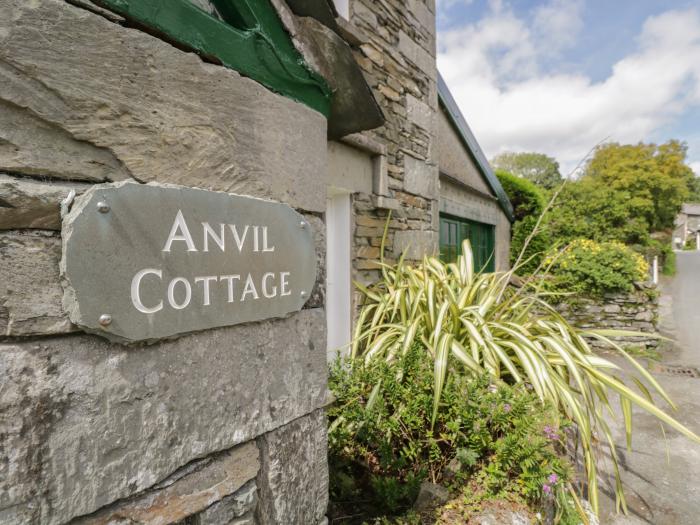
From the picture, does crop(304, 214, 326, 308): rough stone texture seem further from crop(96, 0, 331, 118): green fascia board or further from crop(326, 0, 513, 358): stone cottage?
crop(326, 0, 513, 358): stone cottage

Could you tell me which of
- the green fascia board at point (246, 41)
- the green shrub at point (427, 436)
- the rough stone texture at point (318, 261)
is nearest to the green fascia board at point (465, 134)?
the green shrub at point (427, 436)

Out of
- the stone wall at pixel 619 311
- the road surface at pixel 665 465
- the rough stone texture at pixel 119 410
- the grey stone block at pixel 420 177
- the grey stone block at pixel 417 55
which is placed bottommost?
the road surface at pixel 665 465

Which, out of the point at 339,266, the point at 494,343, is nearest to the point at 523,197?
the point at 339,266

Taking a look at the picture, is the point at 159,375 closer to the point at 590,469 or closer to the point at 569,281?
the point at 590,469

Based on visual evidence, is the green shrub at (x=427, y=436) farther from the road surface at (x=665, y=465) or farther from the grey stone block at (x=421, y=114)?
the grey stone block at (x=421, y=114)

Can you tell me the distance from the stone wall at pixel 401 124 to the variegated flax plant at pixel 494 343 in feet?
1.13

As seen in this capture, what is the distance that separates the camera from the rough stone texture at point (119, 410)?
66cm

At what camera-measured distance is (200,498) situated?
91 cm

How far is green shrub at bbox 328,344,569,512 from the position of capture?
174 centimetres

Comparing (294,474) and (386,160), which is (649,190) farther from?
(294,474)

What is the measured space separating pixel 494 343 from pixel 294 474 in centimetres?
159

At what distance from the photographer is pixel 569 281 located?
688 cm

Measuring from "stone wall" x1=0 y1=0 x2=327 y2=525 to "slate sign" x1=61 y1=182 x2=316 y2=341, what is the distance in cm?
4

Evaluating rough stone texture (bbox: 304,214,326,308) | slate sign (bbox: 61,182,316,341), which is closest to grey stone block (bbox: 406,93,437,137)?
rough stone texture (bbox: 304,214,326,308)
